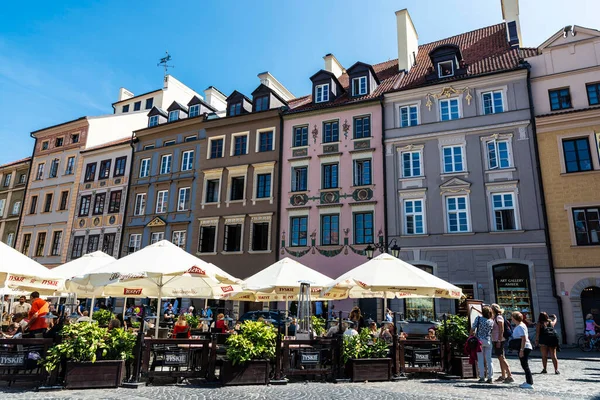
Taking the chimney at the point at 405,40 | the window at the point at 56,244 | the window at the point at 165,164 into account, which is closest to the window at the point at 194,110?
the window at the point at 165,164

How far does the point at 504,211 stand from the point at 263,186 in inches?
518

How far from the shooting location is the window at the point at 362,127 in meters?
24.7

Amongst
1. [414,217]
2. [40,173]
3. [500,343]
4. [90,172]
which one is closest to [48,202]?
[40,173]

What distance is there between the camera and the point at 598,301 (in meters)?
18.6

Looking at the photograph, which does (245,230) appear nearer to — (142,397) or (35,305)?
(35,305)

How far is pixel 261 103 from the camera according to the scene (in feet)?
93.9

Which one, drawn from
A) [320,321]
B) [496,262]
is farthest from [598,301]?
[320,321]

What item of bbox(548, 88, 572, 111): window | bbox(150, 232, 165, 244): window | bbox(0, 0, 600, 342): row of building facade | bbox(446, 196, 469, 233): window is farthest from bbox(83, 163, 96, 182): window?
bbox(548, 88, 572, 111): window

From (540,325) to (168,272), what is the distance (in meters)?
9.51

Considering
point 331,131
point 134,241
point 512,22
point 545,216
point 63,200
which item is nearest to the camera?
point 545,216

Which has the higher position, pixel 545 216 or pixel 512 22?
pixel 512 22

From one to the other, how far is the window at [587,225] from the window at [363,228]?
9.16 m

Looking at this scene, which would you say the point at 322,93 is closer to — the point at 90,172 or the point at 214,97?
the point at 214,97

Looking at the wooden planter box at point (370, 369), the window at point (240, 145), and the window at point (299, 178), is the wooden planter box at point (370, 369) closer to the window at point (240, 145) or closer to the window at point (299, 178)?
the window at point (299, 178)
